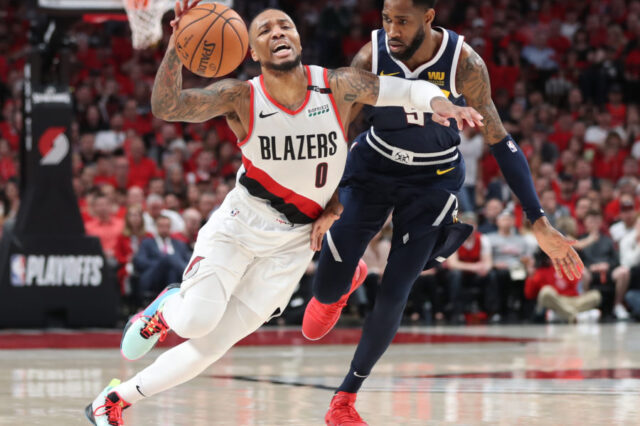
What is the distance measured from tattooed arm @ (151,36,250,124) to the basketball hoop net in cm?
317

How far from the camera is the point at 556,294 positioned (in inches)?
Answer: 506

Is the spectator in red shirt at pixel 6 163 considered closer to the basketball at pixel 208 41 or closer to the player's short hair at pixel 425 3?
the basketball at pixel 208 41

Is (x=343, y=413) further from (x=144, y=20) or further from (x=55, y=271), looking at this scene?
(x=55, y=271)

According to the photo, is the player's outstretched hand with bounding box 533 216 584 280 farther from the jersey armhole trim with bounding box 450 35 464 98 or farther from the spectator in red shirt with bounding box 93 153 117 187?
the spectator in red shirt with bounding box 93 153 117 187

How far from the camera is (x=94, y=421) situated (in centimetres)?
484

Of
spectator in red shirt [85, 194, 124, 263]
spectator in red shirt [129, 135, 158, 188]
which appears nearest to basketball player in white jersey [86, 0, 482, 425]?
spectator in red shirt [85, 194, 124, 263]

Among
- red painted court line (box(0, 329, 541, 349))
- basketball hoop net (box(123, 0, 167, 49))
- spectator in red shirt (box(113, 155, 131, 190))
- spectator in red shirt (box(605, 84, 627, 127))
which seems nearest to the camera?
basketball hoop net (box(123, 0, 167, 49))

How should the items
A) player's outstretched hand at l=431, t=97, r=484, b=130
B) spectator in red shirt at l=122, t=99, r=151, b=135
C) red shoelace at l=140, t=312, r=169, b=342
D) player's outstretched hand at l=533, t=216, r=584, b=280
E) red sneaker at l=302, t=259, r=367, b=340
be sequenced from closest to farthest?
1. player's outstretched hand at l=431, t=97, r=484, b=130
2. red shoelace at l=140, t=312, r=169, b=342
3. player's outstretched hand at l=533, t=216, r=584, b=280
4. red sneaker at l=302, t=259, r=367, b=340
5. spectator in red shirt at l=122, t=99, r=151, b=135

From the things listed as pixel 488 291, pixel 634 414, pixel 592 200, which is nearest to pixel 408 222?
pixel 634 414

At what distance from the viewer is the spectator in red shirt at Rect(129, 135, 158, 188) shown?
13.8 meters

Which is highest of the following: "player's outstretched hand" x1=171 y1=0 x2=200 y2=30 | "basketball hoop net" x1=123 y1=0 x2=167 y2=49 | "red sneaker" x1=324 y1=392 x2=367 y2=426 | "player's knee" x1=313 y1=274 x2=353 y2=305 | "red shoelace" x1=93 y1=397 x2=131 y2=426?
"basketball hoop net" x1=123 y1=0 x2=167 y2=49

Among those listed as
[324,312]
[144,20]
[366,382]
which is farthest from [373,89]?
[144,20]

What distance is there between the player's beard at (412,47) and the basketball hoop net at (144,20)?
10.1 feet

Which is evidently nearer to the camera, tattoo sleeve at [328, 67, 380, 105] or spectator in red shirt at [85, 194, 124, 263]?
Result: tattoo sleeve at [328, 67, 380, 105]
